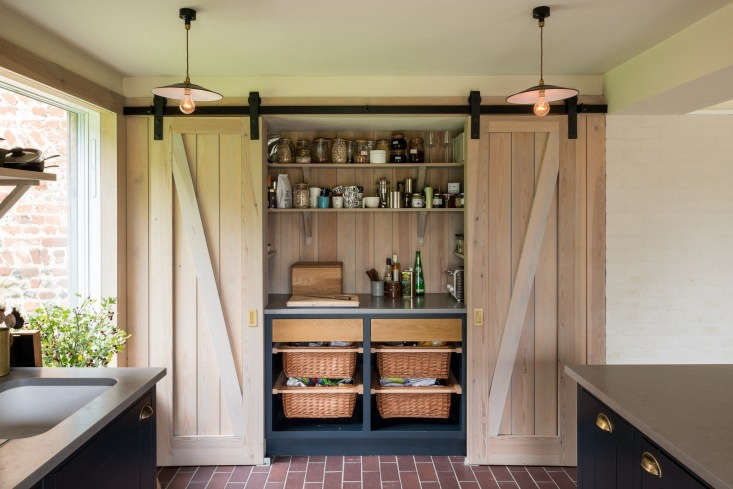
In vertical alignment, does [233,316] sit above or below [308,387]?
above

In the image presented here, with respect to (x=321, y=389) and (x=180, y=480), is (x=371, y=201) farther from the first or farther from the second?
(x=180, y=480)

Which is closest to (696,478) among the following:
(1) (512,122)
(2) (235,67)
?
(1) (512,122)

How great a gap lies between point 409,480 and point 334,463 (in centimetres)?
52

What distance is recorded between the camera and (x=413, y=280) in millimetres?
3850

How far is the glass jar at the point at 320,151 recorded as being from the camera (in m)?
3.67

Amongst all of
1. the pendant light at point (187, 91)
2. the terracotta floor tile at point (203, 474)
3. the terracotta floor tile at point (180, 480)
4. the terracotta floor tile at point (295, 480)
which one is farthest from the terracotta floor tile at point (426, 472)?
the pendant light at point (187, 91)

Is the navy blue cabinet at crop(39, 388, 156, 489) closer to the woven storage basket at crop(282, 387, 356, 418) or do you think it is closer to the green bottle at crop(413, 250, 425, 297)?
the woven storage basket at crop(282, 387, 356, 418)

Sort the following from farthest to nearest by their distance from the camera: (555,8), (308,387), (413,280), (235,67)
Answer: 1. (413,280)
2. (308,387)
3. (235,67)
4. (555,8)

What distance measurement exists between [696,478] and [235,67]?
302 cm

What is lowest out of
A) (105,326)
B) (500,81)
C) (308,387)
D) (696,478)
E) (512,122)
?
(308,387)

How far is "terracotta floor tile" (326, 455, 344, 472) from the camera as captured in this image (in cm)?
328

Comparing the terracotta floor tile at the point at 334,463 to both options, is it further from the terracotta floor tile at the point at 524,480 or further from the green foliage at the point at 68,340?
the green foliage at the point at 68,340

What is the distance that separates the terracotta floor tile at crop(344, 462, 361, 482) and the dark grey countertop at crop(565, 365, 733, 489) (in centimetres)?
158

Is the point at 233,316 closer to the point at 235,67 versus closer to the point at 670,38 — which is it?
the point at 235,67
